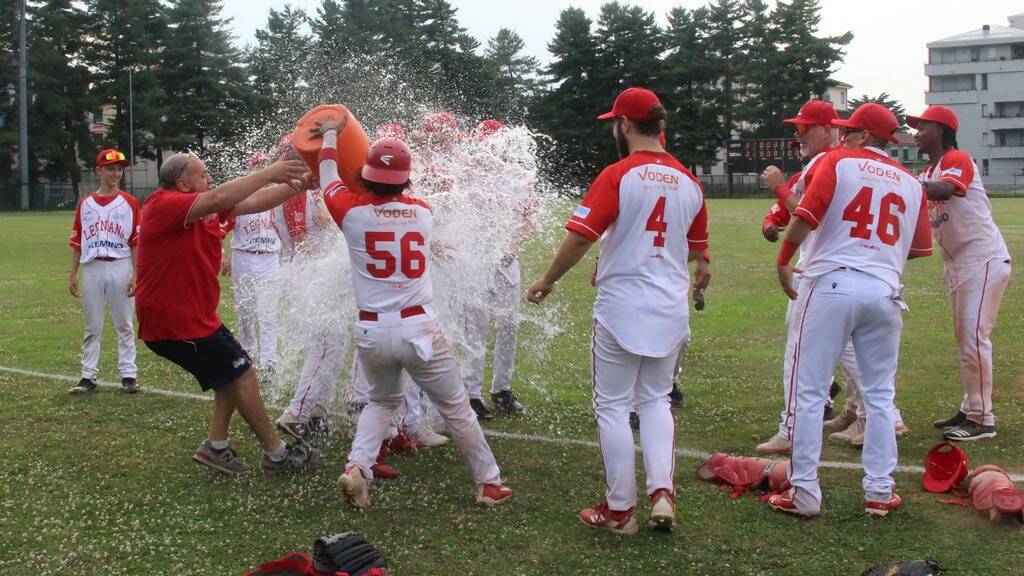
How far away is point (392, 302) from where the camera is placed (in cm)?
557

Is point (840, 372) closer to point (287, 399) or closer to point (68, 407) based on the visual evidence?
point (287, 399)

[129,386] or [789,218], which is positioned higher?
[789,218]

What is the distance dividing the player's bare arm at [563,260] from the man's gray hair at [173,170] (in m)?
2.57

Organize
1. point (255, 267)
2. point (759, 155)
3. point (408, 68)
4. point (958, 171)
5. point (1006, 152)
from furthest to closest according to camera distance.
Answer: point (1006, 152) < point (408, 68) < point (759, 155) < point (255, 267) < point (958, 171)

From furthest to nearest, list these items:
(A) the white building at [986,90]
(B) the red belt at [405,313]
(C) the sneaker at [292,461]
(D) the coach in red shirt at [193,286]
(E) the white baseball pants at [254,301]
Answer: (A) the white building at [986,90], (E) the white baseball pants at [254,301], (C) the sneaker at [292,461], (D) the coach in red shirt at [193,286], (B) the red belt at [405,313]

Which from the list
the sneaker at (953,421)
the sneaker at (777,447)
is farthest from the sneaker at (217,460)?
the sneaker at (953,421)

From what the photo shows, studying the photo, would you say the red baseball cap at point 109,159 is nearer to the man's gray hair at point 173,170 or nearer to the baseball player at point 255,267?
the baseball player at point 255,267

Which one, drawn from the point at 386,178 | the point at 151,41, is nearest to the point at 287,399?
the point at 386,178

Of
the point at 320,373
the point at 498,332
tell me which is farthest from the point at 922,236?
the point at 320,373

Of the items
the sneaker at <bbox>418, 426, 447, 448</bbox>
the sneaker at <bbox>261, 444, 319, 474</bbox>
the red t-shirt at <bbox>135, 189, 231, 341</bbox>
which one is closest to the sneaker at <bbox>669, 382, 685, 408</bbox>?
the sneaker at <bbox>418, 426, 447, 448</bbox>

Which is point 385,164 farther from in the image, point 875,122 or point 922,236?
point 922,236

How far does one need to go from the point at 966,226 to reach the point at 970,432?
1525 mm

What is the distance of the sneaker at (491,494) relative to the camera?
18.9ft

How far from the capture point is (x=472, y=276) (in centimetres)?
687
